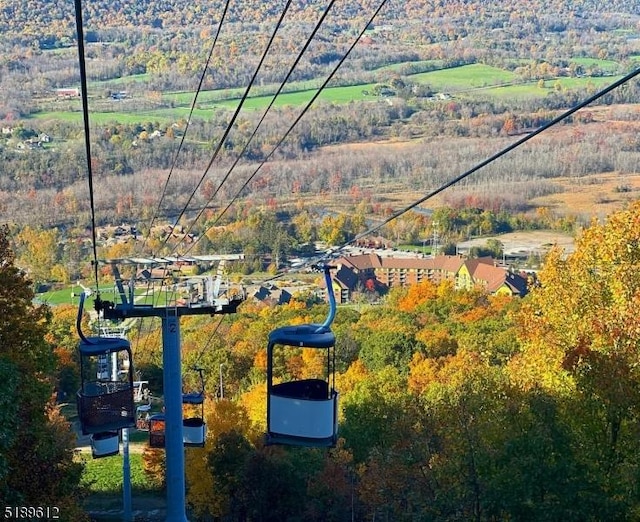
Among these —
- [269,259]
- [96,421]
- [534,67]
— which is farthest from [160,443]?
[534,67]

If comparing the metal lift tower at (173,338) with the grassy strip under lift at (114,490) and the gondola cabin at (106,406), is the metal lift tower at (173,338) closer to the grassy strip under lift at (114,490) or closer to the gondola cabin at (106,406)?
the gondola cabin at (106,406)

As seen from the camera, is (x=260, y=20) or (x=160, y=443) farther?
(x=260, y=20)

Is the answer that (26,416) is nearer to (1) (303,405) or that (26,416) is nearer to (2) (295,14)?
(1) (303,405)

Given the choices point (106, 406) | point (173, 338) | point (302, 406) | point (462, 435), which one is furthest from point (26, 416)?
point (462, 435)

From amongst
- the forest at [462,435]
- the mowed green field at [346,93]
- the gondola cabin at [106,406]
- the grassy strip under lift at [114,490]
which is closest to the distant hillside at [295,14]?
the mowed green field at [346,93]

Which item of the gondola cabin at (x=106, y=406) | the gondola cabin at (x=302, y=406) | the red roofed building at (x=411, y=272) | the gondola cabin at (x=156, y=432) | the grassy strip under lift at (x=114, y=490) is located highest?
the gondola cabin at (x=302, y=406)

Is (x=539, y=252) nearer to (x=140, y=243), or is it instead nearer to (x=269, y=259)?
(x=269, y=259)
